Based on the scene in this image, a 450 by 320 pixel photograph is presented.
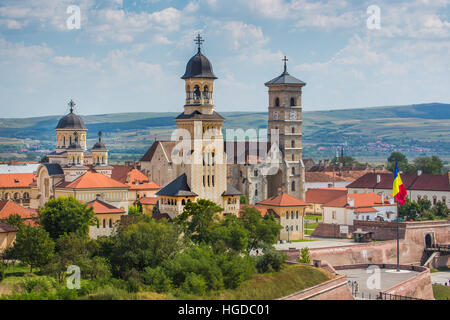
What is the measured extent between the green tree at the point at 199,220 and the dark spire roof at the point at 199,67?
40.6 feet

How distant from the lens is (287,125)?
100062 millimetres

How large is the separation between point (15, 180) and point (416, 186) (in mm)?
50962

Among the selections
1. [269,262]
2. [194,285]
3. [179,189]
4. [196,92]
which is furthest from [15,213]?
[194,285]

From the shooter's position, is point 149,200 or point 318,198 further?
point 318,198

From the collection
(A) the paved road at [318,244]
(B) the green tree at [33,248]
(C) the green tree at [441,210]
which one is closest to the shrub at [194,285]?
(B) the green tree at [33,248]

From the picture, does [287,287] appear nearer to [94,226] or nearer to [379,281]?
[379,281]

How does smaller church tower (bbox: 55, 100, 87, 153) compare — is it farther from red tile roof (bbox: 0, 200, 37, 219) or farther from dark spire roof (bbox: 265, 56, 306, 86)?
dark spire roof (bbox: 265, 56, 306, 86)

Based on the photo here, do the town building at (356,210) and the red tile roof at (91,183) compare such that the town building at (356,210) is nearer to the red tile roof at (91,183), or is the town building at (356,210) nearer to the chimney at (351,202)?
the chimney at (351,202)

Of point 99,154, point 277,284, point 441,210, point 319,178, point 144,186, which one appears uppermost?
point 99,154

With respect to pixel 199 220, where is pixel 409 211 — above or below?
above

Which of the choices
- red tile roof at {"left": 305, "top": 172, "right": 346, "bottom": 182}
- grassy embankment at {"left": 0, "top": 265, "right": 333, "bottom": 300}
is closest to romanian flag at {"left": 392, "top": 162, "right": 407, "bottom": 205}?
grassy embankment at {"left": 0, "top": 265, "right": 333, "bottom": 300}

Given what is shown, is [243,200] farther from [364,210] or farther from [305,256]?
[305,256]

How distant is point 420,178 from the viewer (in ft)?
343

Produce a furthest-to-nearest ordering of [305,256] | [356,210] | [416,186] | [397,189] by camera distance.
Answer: [416,186] → [356,210] → [397,189] → [305,256]
